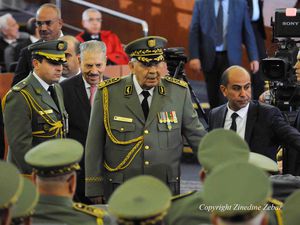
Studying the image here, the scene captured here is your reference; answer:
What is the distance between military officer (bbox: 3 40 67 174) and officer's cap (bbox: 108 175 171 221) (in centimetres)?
237

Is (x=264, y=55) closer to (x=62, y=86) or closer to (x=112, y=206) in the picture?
(x=62, y=86)

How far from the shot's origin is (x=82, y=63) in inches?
241

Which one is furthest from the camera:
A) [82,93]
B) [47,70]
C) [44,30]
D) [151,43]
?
[44,30]

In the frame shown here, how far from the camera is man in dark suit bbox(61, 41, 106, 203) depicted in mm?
5891

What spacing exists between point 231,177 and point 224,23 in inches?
232

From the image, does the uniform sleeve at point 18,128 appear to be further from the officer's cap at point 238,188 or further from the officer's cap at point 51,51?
the officer's cap at point 238,188

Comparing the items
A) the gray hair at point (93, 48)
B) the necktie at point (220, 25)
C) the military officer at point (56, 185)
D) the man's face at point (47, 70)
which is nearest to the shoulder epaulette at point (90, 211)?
the military officer at point (56, 185)

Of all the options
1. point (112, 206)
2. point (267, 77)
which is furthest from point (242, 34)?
point (112, 206)

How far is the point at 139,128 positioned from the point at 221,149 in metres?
1.59

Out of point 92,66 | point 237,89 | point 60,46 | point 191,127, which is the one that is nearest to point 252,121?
point 237,89

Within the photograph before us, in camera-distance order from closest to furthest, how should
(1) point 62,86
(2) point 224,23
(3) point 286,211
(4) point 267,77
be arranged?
(3) point 286,211 < (1) point 62,86 < (4) point 267,77 < (2) point 224,23

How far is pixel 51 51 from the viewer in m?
5.72

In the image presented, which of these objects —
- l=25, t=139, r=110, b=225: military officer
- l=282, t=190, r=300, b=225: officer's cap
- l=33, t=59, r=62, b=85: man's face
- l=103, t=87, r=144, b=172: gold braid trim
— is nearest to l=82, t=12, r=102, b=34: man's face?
l=33, t=59, r=62, b=85: man's face

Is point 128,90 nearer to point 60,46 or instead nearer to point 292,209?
point 60,46
